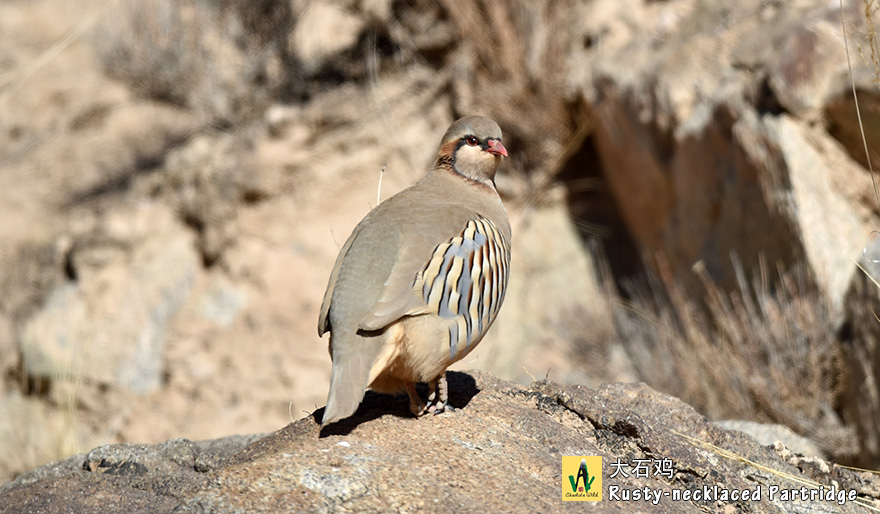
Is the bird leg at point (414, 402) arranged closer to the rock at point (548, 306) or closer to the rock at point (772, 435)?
the rock at point (772, 435)

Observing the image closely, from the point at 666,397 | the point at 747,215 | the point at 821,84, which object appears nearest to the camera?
the point at 666,397

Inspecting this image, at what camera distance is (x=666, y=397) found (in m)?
4.14

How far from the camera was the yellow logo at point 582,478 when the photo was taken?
2993 mm

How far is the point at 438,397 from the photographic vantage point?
3.48 meters

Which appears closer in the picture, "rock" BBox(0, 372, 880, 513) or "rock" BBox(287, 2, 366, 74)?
"rock" BBox(0, 372, 880, 513)

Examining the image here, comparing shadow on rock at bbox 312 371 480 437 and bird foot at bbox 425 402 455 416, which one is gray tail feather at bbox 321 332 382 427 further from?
bird foot at bbox 425 402 455 416

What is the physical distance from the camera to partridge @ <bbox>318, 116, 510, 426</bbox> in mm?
3189

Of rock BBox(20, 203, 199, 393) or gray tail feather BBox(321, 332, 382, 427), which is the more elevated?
rock BBox(20, 203, 199, 393)

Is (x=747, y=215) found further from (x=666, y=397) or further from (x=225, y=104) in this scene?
(x=225, y=104)

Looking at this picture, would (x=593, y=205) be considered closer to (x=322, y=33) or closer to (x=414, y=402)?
(x=322, y=33)

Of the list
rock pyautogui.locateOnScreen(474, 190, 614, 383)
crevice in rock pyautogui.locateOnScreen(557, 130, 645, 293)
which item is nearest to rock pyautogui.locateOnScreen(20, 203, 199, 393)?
rock pyautogui.locateOnScreen(474, 190, 614, 383)

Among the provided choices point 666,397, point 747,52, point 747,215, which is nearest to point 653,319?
point 747,215

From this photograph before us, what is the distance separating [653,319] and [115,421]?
5.09 meters

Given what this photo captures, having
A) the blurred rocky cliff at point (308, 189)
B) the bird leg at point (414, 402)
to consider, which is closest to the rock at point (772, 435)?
the bird leg at point (414, 402)
